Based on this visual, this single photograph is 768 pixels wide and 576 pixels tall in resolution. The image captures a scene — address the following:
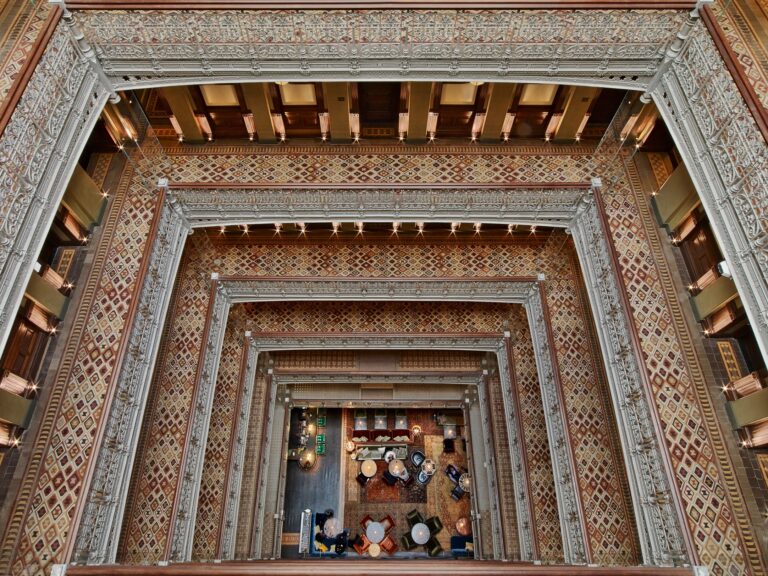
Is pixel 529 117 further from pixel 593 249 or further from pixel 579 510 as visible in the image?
pixel 579 510

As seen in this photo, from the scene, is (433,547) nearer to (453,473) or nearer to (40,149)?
(453,473)

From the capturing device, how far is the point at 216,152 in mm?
6777

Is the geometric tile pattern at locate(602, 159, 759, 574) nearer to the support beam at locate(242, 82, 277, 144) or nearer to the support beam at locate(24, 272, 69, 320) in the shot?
the support beam at locate(242, 82, 277, 144)

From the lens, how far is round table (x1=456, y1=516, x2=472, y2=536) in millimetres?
12094

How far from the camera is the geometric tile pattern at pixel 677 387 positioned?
14.3 ft

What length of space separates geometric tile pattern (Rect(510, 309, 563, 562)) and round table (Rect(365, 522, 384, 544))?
4.84 meters

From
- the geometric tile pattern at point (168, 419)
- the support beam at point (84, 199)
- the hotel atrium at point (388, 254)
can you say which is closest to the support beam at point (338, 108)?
the hotel atrium at point (388, 254)

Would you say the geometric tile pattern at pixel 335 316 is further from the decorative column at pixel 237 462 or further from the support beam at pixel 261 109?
the support beam at pixel 261 109

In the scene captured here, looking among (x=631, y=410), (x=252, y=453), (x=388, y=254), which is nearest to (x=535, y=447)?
(x=631, y=410)

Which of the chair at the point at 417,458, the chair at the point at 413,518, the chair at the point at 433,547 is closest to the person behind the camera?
the chair at the point at 433,547

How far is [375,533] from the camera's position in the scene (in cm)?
1148

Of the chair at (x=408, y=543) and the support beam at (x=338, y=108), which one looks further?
the chair at (x=408, y=543)

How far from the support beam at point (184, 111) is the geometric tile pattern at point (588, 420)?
21.6ft

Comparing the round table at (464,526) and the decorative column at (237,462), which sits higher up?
the decorative column at (237,462)
